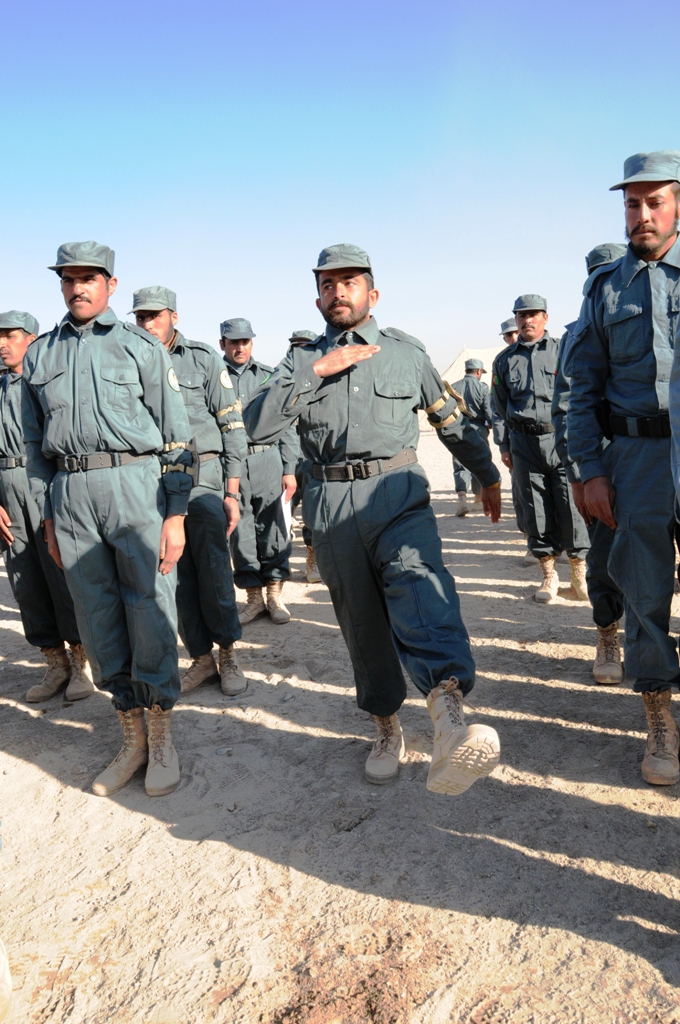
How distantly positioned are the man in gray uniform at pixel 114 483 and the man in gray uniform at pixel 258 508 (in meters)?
2.59

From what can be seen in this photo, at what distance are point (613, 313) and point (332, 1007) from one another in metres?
2.91

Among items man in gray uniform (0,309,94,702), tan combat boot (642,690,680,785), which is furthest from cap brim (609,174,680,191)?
man in gray uniform (0,309,94,702)

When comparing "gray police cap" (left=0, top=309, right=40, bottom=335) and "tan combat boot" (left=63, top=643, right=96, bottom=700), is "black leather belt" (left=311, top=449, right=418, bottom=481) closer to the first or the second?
"tan combat boot" (left=63, top=643, right=96, bottom=700)

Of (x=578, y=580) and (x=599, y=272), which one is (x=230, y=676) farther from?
(x=599, y=272)

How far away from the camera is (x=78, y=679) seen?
520 cm

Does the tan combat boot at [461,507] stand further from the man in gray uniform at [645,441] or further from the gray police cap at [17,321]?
the man in gray uniform at [645,441]

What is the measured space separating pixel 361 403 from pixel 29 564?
3052 mm

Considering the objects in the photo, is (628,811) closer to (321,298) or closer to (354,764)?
(354,764)

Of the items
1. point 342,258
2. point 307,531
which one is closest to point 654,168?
point 342,258

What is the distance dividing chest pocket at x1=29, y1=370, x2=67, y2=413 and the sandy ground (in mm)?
1930

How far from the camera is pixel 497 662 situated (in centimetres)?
495

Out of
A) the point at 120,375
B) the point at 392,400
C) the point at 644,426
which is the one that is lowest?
the point at 644,426

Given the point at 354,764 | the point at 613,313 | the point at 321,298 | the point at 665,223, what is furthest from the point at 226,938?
the point at 665,223

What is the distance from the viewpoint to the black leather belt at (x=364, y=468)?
11.2 ft
